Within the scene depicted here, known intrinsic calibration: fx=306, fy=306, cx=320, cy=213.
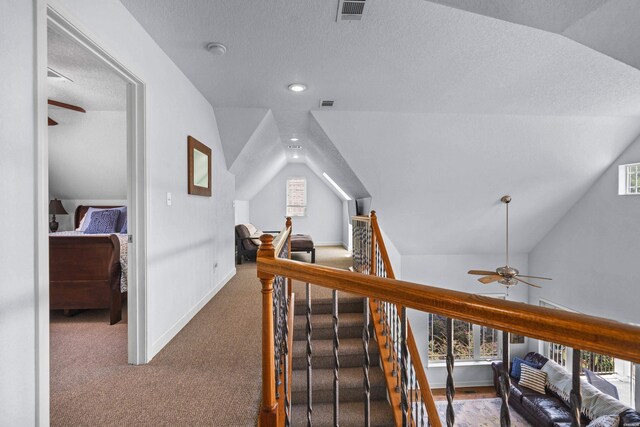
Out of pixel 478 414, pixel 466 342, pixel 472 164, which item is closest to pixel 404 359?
pixel 472 164

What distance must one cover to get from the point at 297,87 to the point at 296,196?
244 inches

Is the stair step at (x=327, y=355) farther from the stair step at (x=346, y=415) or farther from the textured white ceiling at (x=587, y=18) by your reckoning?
the textured white ceiling at (x=587, y=18)

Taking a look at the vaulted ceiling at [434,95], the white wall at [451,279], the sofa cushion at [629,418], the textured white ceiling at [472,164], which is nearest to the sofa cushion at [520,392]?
the white wall at [451,279]

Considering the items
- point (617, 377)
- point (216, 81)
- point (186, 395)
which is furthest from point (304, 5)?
point (617, 377)

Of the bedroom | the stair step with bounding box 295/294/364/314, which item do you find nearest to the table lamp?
the bedroom

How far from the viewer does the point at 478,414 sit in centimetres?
590

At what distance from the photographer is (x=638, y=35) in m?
1.38

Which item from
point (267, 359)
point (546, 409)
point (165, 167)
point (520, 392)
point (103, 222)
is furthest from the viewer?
point (520, 392)

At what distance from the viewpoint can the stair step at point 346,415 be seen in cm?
294

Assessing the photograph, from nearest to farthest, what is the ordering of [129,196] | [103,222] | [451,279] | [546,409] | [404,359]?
[404,359] → [129,196] → [103,222] → [546,409] → [451,279]

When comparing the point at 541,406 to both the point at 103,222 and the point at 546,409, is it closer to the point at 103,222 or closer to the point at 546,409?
the point at 546,409

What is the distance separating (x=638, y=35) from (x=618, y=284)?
5.15 meters

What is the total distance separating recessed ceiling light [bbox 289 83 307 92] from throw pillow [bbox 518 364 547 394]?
6.92m

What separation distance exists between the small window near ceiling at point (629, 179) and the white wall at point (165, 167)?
613 centimetres
